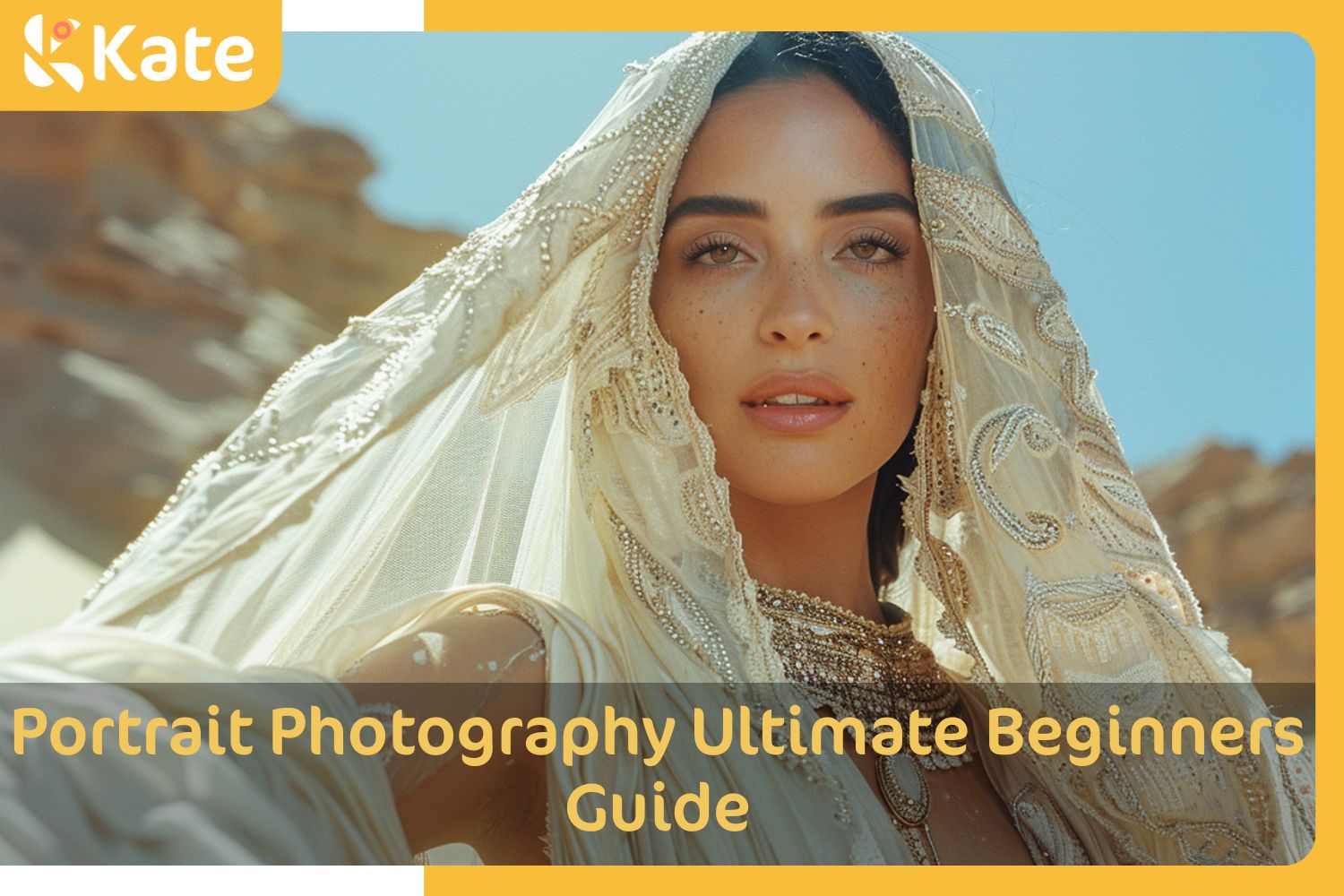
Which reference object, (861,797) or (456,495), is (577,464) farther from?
(861,797)

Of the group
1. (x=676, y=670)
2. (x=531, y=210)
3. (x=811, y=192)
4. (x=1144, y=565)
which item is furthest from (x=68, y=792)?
(x=1144, y=565)

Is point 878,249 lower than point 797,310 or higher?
higher

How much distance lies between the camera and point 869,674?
173 cm

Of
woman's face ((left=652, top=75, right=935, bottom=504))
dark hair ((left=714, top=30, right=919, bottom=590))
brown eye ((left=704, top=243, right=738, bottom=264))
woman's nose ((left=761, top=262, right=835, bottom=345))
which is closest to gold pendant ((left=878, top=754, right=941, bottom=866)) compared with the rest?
woman's face ((left=652, top=75, right=935, bottom=504))

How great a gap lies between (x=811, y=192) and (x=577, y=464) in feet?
1.31

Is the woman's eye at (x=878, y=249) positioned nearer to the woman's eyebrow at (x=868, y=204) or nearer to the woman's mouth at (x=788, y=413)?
the woman's eyebrow at (x=868, y=204)

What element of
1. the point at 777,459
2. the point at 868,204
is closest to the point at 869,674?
the point at 777,459

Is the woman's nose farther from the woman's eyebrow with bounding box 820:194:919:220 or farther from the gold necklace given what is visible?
the gold necklace

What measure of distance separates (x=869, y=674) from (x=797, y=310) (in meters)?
0.44

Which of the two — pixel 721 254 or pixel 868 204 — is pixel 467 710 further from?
pixel 868 204

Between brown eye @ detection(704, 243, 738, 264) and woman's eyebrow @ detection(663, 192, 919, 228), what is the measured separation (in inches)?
1.4

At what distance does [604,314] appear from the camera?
5.49 ft

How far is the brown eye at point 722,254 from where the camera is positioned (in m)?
1.67

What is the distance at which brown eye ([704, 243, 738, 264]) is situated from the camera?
1.67 metres
